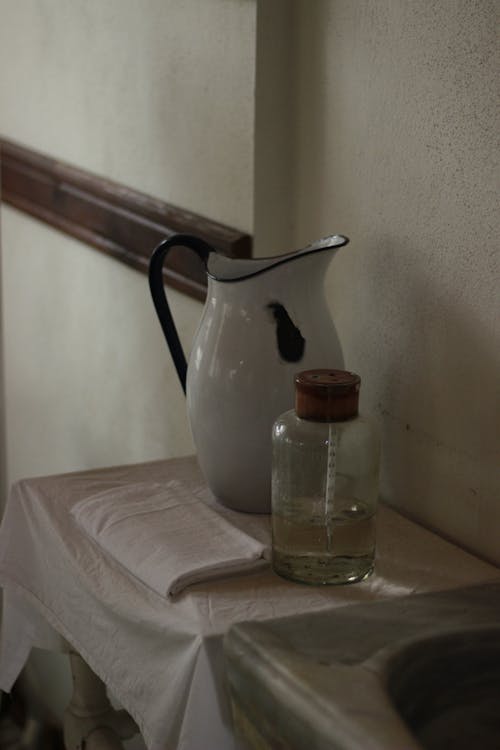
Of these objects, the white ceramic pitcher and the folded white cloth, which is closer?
the folded white cloth

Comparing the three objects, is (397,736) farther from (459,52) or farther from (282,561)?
(459,52)

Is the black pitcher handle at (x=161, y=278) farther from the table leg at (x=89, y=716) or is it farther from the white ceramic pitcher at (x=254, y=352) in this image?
the table leg at (x=89, y=716)

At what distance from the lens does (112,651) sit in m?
1.12

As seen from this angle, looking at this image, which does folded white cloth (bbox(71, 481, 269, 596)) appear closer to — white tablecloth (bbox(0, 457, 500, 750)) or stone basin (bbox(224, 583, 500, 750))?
white tablecloth (bbox(0, 457, 500, 750))

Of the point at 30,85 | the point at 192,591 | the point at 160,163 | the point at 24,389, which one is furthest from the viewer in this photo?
the point at 24,389

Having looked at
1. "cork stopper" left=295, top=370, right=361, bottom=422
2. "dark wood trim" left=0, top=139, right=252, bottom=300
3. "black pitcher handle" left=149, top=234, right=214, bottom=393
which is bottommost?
"cork stopper" left=295, top=370, right=361, bottom=422

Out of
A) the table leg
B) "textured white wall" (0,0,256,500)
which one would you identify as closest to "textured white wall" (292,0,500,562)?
"textured white wall" (0,0,256,500)

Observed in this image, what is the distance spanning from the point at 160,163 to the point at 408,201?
0.55 metres

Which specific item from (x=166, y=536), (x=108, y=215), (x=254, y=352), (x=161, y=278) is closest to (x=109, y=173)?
(x=108, y=215)

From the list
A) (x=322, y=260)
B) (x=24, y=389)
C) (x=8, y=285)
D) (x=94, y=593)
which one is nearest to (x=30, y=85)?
(x=8, y=285)

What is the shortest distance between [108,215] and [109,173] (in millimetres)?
73

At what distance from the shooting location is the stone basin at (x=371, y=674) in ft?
2.73

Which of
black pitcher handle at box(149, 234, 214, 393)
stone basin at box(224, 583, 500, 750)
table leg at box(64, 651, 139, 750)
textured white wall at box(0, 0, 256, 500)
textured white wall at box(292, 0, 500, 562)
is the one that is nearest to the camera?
stone basin at box(224, 583, 500, 750)

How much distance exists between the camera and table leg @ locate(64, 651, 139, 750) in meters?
1.39
